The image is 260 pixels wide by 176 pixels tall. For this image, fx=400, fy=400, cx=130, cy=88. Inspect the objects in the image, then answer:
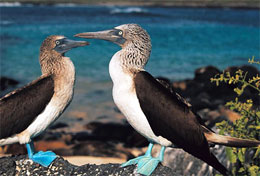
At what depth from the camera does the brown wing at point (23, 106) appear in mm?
4137

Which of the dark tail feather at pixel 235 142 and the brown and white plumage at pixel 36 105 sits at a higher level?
the brown and white plumage at pixel 36 105

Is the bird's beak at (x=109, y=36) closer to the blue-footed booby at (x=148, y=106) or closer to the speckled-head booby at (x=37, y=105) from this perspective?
the blue-footed booby at (x=148, y=106)

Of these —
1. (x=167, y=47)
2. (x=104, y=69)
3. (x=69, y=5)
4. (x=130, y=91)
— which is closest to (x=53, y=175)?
(x=130, y=91)

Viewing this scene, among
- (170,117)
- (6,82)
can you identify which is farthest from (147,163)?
(6,82)

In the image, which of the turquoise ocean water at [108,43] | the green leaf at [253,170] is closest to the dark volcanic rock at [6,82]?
the turquoise ocean water at [108,43]

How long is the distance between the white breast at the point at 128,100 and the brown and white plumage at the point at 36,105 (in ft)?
1.69

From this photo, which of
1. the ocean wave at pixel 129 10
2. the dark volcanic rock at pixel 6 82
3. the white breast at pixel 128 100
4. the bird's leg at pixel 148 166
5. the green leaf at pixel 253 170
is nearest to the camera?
the white breast at pixel 128 100

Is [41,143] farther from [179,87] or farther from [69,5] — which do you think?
[69,5]

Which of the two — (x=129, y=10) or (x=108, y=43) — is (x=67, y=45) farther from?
(x=129, y=10)

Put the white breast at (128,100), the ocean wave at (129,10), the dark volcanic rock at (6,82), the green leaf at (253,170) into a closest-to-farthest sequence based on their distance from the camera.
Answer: the white breast at (128,100) → the green leaf at (253,170) → the dark volcanic rock at (6,82) → the ocean wave at (129,10)

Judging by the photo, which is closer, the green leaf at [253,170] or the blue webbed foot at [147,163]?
the blue webbed foot at [147,163]

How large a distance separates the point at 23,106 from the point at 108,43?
11755 millimetres

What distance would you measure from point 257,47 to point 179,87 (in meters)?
7.41

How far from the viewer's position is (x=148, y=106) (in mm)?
3934
